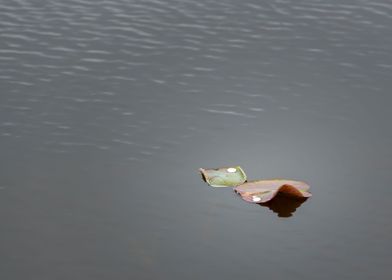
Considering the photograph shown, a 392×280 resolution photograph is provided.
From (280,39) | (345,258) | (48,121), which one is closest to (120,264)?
(345,258)

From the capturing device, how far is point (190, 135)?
2250 centimetres

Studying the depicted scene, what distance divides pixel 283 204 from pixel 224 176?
57.3 inches

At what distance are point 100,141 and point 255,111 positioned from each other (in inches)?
159

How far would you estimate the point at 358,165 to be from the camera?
21.5 meters

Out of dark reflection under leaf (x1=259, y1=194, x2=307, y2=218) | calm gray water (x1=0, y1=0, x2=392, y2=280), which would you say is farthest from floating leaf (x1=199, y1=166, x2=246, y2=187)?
dark reflection under leaf (x1=259, y1=194, x2=307, y2=218)

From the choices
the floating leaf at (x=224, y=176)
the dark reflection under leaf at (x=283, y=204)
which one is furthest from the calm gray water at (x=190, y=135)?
the floating leaf at (x=224, y=176)

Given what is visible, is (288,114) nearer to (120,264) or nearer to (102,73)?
(102,73)

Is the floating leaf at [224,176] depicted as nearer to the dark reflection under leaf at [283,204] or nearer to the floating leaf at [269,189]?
the floating leaf at [269,189]

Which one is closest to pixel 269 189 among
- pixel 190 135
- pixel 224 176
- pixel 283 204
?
pixel 283 204

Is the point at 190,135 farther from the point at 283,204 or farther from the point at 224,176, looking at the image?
the point at 283,204

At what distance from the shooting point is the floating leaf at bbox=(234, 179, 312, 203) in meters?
19.9

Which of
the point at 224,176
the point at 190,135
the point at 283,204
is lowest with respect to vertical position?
the point at 283,204

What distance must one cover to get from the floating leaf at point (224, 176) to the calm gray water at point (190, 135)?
7.8 inches

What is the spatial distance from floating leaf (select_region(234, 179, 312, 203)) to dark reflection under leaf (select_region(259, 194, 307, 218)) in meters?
0.15
